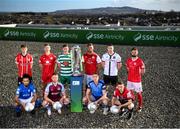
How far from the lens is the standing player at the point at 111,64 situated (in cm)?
1198

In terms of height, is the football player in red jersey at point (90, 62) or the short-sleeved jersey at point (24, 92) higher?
the football player in red jersey at point (90, 62)

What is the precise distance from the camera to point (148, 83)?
49.1 ft

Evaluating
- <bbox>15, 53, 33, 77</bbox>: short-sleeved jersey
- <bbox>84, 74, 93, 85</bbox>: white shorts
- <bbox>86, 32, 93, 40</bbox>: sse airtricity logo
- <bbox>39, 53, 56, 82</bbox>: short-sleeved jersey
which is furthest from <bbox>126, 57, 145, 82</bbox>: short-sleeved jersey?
<bbox>86, 32, 93, 40</bbox>: sse airtricity logo

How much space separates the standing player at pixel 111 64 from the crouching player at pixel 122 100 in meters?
1.55

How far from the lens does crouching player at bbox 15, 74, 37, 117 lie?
10500 mm

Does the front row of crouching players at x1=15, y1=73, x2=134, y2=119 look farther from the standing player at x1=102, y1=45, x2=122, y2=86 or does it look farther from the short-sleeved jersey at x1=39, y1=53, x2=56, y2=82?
the standing player at x1=102, y1=45, x2=122, y2=86

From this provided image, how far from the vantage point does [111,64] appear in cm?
1204

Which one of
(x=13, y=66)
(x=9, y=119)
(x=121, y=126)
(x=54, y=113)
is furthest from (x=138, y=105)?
(x=13, y=66)

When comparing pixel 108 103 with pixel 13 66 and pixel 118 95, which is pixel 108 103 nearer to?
pixel 118 95

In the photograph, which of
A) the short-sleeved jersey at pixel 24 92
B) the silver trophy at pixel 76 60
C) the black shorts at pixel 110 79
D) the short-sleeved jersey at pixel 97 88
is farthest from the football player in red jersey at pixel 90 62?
the short-sleeved jersey at pixel 24 92

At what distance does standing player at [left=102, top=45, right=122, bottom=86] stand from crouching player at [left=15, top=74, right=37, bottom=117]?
290cm

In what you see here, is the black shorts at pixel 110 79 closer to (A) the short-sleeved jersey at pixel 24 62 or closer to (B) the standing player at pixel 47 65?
(B) the standing player at pixel 47 65

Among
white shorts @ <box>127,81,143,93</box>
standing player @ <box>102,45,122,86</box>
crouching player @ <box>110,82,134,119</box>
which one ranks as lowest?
crouching player @ <box>110,82,134,119</box>

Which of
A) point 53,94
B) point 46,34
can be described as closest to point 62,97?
point 53,94
